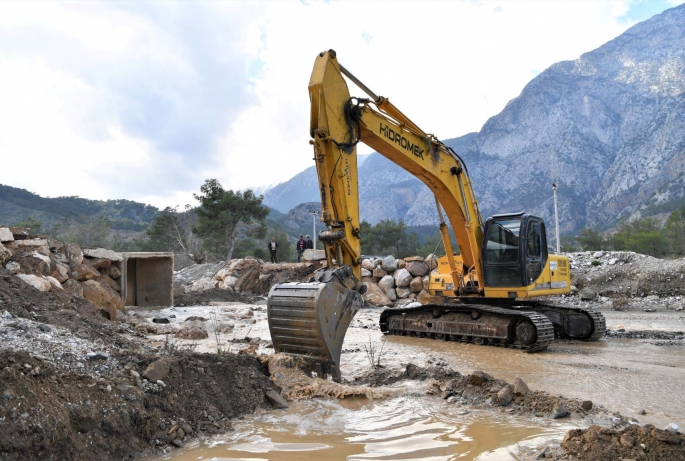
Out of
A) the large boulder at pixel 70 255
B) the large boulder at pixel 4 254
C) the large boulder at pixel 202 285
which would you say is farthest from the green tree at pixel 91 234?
the large boulder at pixel 4 254

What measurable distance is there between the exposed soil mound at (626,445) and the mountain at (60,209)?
52.8m

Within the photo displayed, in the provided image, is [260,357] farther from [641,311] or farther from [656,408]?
[641,311]

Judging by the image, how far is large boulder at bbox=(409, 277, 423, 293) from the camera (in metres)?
16.6

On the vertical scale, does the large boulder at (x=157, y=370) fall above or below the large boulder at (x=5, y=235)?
below

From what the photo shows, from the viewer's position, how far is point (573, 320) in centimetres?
942

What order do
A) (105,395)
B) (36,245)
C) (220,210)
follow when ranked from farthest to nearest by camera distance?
(220,210) < (36,245) < (105,395)

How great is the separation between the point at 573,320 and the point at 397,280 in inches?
313

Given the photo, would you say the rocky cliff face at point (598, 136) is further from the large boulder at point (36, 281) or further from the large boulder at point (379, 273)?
the large boulder at point (36, 281)

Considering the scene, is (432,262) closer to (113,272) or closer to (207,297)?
(207,297)

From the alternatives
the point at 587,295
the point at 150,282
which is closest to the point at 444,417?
the point at 150,282

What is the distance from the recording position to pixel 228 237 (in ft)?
111

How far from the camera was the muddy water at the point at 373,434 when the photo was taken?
3252mm

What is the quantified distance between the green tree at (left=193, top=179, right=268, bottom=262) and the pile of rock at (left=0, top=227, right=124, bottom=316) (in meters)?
22.2

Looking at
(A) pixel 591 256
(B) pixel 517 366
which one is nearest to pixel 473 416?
(B) pixel 517 366
